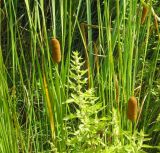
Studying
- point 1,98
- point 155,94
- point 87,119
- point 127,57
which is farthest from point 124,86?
point 155,94

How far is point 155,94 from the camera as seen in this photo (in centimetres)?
182

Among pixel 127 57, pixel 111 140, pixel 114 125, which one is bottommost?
pixel 111 140

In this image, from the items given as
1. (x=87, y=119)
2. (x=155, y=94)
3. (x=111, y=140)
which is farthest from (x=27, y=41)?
(x=87, y=119)

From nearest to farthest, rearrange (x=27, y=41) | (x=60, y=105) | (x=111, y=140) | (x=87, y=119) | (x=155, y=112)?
1. (x=87, y=119)
2. (x=60, y=105)
3. (x=111, y=140)
4. (x=155, y=112)
5. (x=27, y=41)

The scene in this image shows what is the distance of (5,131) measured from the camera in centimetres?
134

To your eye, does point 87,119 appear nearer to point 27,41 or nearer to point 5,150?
point 5,150

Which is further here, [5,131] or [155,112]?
[155,112]

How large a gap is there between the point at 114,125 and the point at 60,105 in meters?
0.21

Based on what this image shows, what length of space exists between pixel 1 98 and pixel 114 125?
0.36 meters

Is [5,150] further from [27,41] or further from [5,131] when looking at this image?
[27,41]

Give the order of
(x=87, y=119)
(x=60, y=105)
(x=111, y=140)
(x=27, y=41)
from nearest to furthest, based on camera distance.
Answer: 1. (x=87, y=119)
2. (x=60, y=105)
3. (x=111, y=140)
4. (x=27, y=41)

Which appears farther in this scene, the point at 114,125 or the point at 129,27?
the point at 129,27

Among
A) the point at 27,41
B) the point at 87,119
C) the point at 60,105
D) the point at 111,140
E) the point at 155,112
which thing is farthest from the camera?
the point at 27,41

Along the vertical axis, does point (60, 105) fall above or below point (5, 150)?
above
